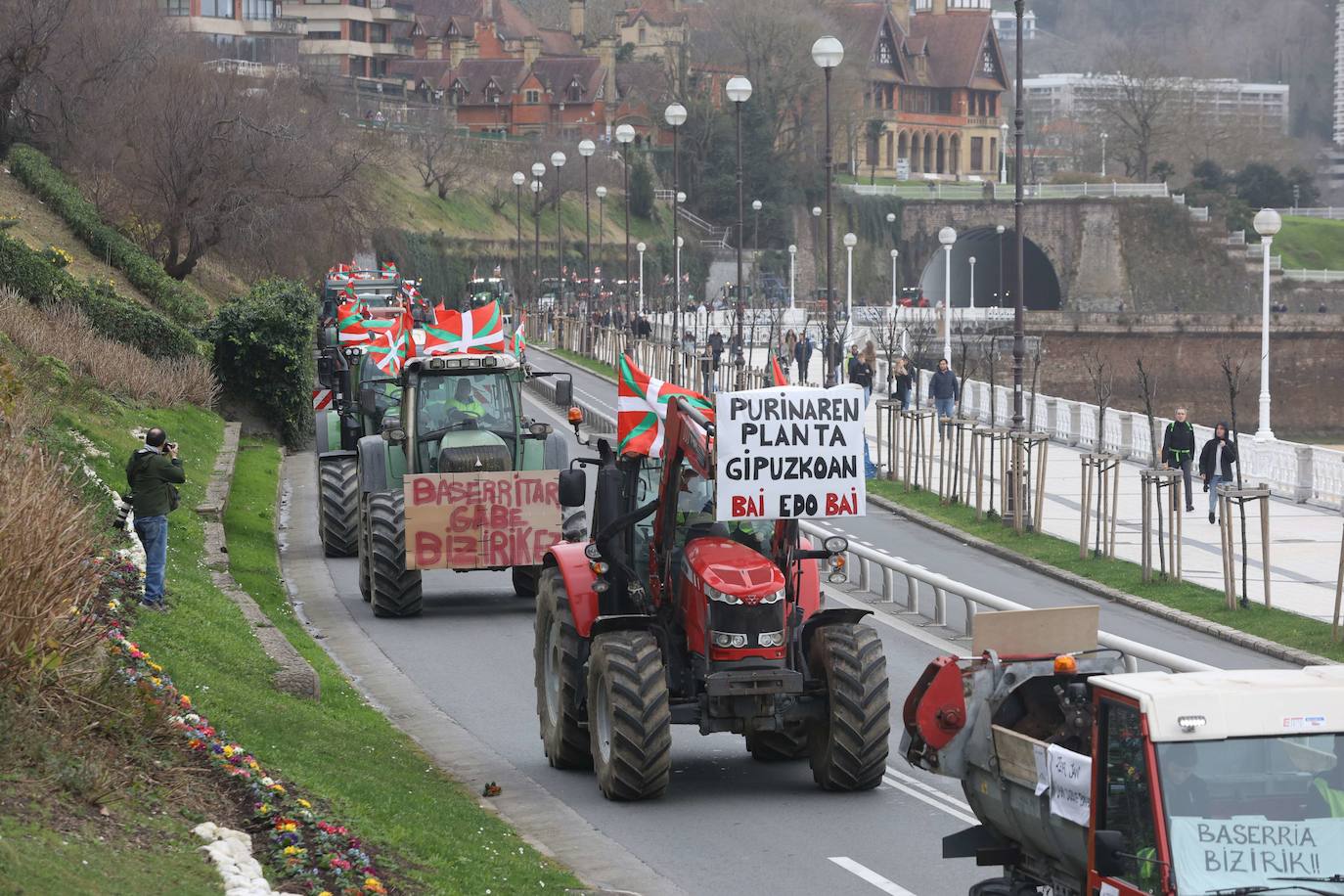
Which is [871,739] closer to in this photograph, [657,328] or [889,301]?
[657,328]

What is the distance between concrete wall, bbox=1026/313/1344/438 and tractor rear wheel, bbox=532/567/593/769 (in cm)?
8882

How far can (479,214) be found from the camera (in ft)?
391

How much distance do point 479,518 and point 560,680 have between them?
762 centimetres

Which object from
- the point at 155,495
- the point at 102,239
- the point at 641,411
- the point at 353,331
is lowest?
the point at 155,495

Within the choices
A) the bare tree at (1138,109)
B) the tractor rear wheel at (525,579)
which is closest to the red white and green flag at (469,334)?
the tractor rear wheel at (525,579)

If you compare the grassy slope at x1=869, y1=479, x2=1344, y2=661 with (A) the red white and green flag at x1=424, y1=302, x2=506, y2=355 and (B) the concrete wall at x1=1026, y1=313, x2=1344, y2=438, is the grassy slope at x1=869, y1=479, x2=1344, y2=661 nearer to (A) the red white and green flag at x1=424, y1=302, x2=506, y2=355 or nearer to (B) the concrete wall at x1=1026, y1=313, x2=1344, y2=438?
(A) the red white and green flag at x1=424, y1=302, x2=506, y2=355

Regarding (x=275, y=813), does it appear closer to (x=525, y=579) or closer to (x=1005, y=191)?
(x=525, y=579)

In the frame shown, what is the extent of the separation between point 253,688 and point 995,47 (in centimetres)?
15099

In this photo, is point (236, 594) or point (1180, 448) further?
point (1180, 448)

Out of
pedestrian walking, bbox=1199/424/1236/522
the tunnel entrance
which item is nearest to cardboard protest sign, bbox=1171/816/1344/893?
pedestrian walking, bbox=1199/424/1236/522

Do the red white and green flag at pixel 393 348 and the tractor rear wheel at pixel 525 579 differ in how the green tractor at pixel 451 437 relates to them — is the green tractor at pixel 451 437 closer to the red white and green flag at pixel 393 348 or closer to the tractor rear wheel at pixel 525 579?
the tractor rear wheel at pixel 525 579

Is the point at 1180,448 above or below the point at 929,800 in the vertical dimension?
above

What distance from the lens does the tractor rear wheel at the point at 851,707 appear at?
13625mm

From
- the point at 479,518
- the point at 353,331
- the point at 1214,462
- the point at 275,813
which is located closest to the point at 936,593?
the point at 479,518
